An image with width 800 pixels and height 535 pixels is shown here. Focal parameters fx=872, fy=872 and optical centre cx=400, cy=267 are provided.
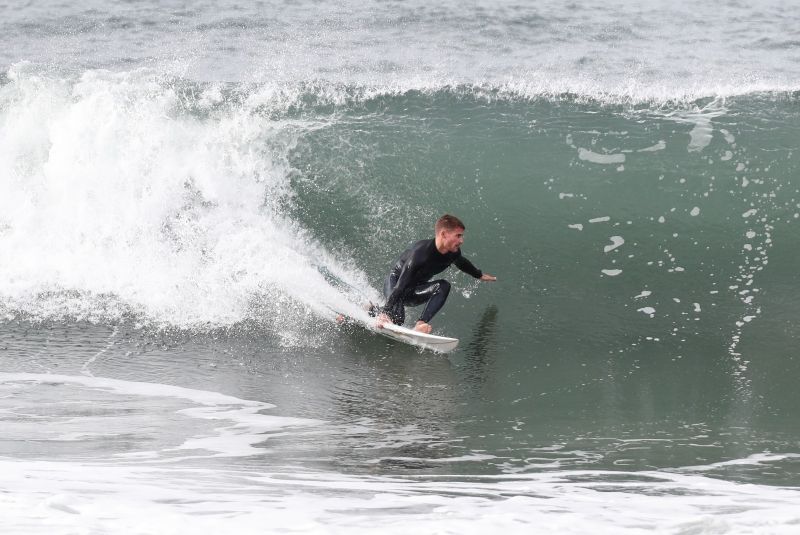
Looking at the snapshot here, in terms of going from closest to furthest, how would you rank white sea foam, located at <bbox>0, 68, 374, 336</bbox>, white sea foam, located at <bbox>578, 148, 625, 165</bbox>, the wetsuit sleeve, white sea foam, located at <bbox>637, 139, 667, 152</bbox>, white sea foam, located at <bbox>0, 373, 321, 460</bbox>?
1. white sea foam, located at <bbox>0, 373, 321, 460</bbox>
2. the wetsuit sleeve
3. white sea foam, located at <bbox>0, 68, 374, 336</bbox>
4. white sea foam, located at <bbox>578, 148, 625, 165</bbox>
5. white sea foam, located at <bbox>637, 139, 667, 152</bbox>

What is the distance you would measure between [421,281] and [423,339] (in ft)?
1.70

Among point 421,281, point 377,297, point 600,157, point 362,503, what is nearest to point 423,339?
point 421,281

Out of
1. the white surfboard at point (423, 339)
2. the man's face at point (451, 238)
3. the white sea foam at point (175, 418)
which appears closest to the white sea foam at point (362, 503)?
the white sea foam at point (175, 418)

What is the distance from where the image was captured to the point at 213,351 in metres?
6.87

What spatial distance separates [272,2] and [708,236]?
16758 millimetres

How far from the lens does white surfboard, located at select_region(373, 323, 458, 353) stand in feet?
22.0

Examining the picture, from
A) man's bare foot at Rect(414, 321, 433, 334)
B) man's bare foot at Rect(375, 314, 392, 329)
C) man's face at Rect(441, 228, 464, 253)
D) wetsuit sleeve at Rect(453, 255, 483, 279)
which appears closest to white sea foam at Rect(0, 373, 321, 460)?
man's bare foot at Rect(375, 314, 392, 329)

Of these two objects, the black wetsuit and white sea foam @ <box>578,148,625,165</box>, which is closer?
the black wetsuit

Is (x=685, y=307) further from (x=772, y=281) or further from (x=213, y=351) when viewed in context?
(x=213, y=351)

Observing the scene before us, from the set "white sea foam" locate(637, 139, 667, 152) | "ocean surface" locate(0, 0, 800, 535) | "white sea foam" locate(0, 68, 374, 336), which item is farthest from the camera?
"white sea foam" locate(637, 139, 667, 152)

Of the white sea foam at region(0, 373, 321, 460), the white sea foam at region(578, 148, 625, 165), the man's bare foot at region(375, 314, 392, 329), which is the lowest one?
the white sea foam at region(0, 373, 321, 460)

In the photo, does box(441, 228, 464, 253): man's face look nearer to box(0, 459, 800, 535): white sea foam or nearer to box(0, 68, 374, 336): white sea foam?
box(0, 68, 374, 336): white sea foam

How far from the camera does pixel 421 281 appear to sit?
702 centimetres

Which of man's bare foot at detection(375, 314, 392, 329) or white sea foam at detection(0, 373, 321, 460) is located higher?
man's bare foot at detection(375, 314, 392, 329)
